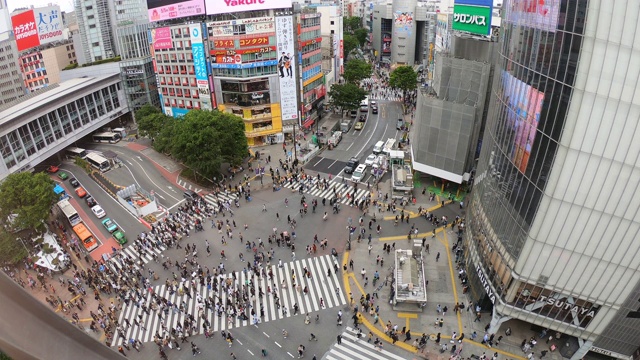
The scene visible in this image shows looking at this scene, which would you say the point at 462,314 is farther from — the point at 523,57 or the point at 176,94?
the point at 176,94

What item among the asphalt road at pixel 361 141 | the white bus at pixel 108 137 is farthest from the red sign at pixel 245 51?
the white bus at pixel 108 137

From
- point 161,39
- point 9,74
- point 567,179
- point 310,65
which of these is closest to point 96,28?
point 9,74

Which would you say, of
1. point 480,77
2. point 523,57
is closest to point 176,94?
point 480,77

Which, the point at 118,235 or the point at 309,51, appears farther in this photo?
the point at 309,51

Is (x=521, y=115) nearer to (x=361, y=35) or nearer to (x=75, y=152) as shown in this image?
(x=75, y=152)

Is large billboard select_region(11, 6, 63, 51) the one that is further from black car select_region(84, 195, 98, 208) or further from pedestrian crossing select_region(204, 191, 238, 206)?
pedestrian crossing select_region(204, 191, 238, 206)
